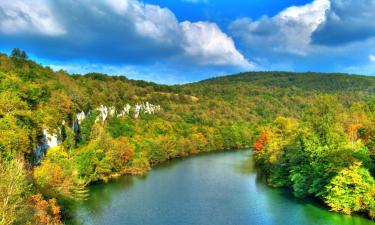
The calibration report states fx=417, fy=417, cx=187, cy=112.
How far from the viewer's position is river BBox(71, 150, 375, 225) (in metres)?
48.8

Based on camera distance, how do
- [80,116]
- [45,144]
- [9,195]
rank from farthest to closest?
[80,116] → [45,144] → [9,195]

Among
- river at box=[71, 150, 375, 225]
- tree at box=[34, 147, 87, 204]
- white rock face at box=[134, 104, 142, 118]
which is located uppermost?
white rock face at box=[134, 104, 142, 118]

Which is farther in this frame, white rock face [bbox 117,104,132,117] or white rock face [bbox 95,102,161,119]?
white rock face [bbox 117,104,132,117]

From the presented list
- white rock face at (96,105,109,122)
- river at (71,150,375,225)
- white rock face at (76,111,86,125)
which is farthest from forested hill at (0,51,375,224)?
river at (71,150,375,225)

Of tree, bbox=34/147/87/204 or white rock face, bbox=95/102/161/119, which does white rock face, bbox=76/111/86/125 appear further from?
tree, bbox=34/147/87/204

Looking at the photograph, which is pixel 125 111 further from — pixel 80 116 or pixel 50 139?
pixel 50 139

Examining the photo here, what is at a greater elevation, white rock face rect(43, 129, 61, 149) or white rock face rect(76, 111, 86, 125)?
white rock face rect(76, 111, 86, 125)

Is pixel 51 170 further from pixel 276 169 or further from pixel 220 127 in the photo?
pixel 220 127

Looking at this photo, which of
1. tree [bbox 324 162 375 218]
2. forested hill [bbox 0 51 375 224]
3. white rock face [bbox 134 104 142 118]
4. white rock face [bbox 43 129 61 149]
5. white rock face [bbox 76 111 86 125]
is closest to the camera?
forested hill [bbox 0 51 375 224]

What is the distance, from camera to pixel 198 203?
58.2 m

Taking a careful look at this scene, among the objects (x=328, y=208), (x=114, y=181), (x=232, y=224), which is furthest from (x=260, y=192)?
(x=114, y=181)

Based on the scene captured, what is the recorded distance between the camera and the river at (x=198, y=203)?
48.8 metres

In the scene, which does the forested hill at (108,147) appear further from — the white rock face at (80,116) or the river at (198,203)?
the river at (198,203)

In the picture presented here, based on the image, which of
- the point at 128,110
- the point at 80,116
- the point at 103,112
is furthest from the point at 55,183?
the point at 128,110
